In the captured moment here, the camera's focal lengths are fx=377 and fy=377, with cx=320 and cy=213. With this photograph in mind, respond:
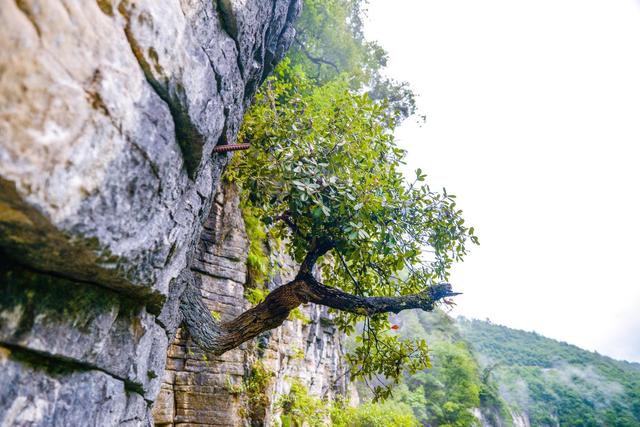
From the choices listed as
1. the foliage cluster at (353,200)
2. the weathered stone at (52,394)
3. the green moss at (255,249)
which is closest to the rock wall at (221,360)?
the green moss at (255,249)

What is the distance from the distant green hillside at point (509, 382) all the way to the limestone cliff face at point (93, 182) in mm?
23016

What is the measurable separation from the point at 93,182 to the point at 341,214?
10.1 ft

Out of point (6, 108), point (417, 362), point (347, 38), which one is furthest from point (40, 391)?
point (347, 38)

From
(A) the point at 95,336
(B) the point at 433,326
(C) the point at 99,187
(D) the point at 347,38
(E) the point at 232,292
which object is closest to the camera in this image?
(C) the point at 99,187

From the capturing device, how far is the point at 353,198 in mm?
4418

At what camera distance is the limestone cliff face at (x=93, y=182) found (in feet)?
5.56

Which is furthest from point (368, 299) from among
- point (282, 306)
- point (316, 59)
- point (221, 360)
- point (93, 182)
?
point (316, 59)

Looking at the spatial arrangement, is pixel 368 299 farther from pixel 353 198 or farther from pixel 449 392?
pixel 449 392

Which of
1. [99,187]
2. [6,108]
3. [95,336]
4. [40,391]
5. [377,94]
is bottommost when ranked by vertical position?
[40,391]

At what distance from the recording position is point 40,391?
2.10 metres

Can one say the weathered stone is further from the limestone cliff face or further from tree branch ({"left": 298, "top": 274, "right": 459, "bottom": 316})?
tree branch ({"left": 298, "top": 274, "right": 459, "bottom": 316})

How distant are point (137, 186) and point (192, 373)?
169 inches

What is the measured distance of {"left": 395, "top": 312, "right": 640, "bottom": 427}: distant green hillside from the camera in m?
27.8

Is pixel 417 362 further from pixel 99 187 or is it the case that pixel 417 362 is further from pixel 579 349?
pixel 579 349
